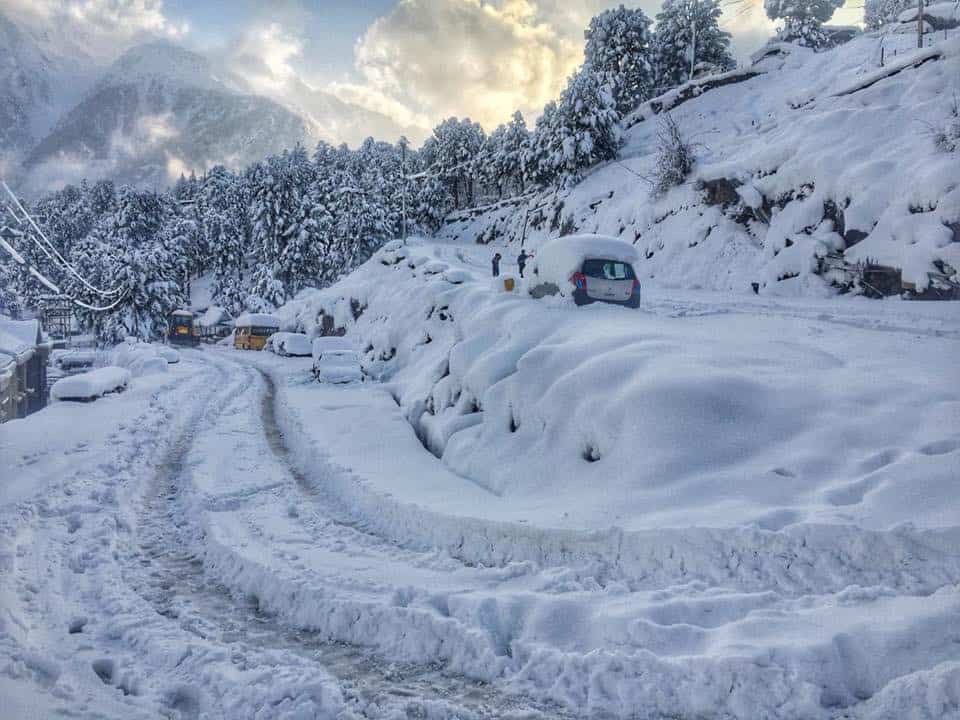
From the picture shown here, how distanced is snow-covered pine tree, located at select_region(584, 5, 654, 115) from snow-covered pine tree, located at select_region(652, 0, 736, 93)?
142 cm

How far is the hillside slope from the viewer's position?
17.4 metres

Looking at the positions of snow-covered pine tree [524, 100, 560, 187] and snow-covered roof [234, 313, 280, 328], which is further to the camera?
snow-covered pine tree [524, 100, 560, 187]

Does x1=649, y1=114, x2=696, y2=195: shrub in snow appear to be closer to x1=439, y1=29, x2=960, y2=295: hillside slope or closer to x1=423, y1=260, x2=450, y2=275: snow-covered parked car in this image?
x1=439, y1=29, x2=960, y2=295: hillside slope

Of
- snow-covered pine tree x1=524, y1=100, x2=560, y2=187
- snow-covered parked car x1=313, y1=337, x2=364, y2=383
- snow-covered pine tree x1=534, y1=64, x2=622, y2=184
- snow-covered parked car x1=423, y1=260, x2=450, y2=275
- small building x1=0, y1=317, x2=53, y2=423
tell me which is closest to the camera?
snow-covered parked car x1=313, y1=337, x2=364, y2=383

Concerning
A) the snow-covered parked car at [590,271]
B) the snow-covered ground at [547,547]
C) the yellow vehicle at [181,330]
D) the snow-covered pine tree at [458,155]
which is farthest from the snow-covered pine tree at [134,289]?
the snow-covered parked car at [590,271]

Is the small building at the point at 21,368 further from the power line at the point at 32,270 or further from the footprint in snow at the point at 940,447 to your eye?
the footprint in snow at the point at 940,447

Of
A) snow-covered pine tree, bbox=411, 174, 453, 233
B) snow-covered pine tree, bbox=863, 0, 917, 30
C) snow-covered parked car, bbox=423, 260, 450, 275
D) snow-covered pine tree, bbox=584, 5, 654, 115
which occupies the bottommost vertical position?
snow-covered parked car, bbox=423, 260, 450, 275

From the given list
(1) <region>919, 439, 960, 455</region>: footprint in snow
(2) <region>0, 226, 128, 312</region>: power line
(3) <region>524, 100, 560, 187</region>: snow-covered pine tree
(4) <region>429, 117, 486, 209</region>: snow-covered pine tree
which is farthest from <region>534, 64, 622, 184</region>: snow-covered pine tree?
(1) <region>919, 439, 960, 455</region>: footprint in snow

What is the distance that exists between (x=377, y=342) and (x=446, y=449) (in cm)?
1471

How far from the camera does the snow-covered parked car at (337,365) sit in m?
22.2

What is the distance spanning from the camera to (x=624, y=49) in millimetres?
61656

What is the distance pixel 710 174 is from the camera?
28.7 m

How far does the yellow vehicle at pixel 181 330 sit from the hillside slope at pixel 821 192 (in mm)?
41374

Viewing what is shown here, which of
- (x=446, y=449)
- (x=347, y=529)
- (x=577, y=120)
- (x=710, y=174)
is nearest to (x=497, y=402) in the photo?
(x=446, y=449)
